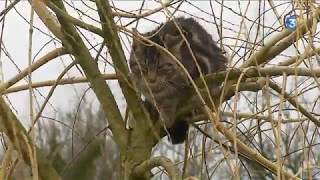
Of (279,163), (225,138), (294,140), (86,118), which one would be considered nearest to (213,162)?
(225,138)

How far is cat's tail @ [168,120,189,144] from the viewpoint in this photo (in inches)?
57.4

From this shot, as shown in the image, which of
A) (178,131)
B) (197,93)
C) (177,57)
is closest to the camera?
(197,93)

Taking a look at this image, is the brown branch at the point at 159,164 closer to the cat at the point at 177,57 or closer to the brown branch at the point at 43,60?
the brown branch at the point at 43,60

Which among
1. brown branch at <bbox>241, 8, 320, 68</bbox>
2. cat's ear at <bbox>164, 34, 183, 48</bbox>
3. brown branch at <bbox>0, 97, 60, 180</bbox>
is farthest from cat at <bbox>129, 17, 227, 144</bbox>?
brown branch at <bbox>0, 97, 60, 180</bbox>

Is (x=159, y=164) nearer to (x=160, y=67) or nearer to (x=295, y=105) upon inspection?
(x=295, y=105)

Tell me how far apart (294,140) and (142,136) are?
350mm

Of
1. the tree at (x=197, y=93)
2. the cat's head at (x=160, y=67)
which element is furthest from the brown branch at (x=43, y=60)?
the cat's head at (x=160, y=67)

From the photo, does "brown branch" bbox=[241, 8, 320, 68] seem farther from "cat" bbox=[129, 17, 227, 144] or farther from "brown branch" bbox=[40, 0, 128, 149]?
"cat" bbox=[129, 17, 227, 144]

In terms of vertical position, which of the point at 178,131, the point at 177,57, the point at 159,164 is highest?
the point at 177,57

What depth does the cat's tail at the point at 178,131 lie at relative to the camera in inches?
57.4

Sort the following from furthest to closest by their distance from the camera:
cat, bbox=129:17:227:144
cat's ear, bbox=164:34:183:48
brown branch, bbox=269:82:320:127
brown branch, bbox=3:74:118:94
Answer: cat's ear, bbox=164:34:183:48 → cat, bbox=129:17:227:144 → brown branch, bbox=3:74:118:94 → brown branch, bbox=269:82:320:127

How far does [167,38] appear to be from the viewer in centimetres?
185

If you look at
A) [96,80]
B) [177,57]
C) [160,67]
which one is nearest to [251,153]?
[96,80]

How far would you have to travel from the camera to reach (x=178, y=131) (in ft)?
5.14
